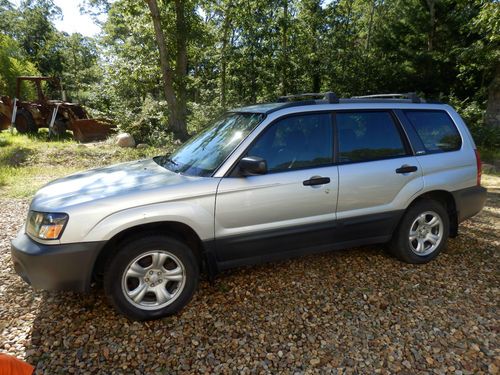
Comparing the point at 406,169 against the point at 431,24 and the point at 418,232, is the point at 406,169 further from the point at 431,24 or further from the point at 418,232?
the point at 431,24

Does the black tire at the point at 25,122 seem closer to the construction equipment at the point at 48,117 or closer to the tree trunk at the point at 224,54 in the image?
the construction equipment at the point at 48,117

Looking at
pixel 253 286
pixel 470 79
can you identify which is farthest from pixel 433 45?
pixel 253 286

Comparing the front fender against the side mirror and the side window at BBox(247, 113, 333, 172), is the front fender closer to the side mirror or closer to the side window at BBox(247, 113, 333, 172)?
the side mirror

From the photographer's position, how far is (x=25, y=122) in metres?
13.1

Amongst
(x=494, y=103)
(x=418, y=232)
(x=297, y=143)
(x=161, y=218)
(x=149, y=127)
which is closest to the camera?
(x=161, y=218)

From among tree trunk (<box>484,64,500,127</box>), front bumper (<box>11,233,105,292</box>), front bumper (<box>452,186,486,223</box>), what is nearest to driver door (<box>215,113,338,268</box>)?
front bumper (<box>11,233,105,292</box>)

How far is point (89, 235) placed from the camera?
2566mm

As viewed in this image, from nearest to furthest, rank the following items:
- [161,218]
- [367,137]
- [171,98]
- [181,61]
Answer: [161,218] → [367,137] → [171,98] → [181,61]

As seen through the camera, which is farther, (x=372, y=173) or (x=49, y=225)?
(x=372, y=173)

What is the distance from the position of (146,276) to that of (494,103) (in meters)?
14.9

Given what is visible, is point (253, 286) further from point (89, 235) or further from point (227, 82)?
point (227, 82)

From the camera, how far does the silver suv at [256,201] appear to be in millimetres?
2631

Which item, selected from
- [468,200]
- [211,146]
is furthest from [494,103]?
[211,146]

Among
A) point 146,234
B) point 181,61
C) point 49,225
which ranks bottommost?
point 146,234
